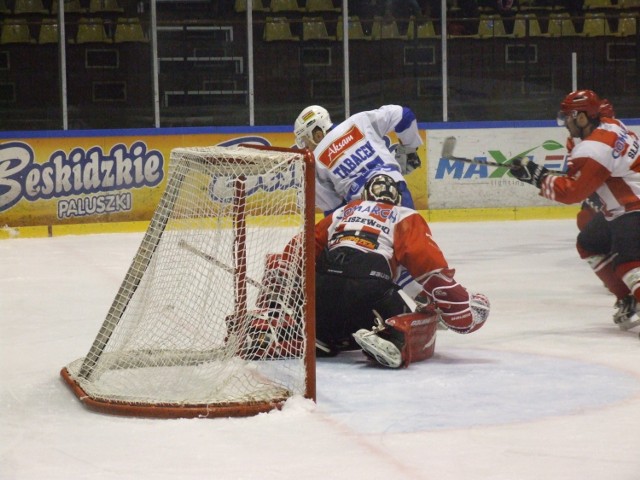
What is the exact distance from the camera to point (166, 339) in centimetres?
415

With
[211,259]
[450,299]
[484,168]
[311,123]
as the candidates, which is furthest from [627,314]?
[484,168]

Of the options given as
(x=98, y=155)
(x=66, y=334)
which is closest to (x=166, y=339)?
(x=66, y=334)

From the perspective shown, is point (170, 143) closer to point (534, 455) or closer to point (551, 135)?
point (551, 135)

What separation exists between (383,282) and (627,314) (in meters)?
1.39

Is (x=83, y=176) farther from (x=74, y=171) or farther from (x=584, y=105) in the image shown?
(x=584, y=105)

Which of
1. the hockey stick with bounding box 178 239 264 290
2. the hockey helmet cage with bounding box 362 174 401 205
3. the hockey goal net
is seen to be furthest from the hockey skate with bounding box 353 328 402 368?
the hockey helmet cage with bounding box 362 174 401 205

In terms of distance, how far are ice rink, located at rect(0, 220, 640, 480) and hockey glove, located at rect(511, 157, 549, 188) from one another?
66 cm

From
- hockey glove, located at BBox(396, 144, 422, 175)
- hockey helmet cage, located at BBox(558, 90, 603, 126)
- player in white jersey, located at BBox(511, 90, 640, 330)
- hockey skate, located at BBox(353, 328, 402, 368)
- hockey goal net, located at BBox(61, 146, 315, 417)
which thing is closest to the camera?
hockey goal net, located at BBox(61, 146, 315, 417)

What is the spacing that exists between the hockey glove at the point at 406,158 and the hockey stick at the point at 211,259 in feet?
6.45

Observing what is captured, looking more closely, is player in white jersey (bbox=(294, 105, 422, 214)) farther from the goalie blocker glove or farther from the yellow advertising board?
the yellow advertising board

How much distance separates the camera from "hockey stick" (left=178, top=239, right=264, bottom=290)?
4082mm

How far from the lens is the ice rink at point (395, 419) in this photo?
122 inches

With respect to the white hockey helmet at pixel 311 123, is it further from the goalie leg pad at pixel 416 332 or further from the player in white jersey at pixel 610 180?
the goalie leg pad at pixel 416 332

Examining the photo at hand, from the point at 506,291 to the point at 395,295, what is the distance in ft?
6.96
